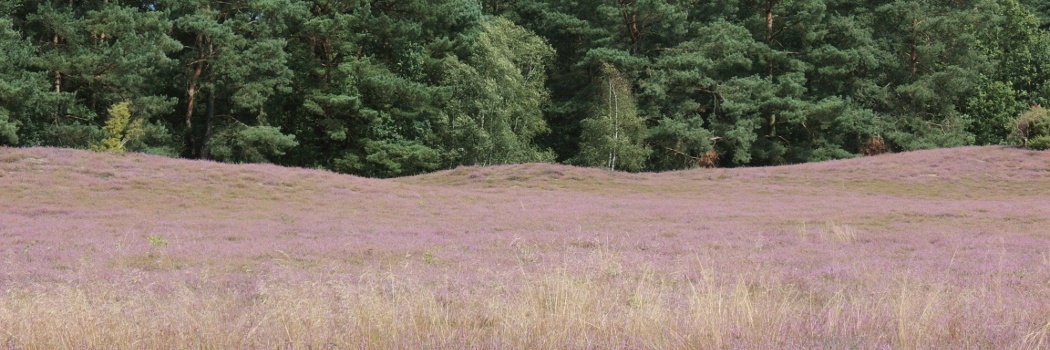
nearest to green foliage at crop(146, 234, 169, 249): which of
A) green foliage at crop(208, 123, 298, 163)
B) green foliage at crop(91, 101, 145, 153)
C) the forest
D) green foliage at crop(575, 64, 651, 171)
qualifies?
green foliage at crop(91, 101, 145, 153)

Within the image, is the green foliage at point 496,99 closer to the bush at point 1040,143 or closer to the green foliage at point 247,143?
the green foliage at point 247,143

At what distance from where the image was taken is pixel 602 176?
1192 inches

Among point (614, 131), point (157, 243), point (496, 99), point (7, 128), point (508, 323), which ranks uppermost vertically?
point (496, 99)

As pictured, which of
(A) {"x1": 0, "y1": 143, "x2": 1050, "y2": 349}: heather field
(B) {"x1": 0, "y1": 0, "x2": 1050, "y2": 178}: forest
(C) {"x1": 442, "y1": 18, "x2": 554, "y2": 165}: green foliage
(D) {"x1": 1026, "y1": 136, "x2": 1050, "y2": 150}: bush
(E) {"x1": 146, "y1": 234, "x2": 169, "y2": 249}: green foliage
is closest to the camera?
(A) {"x1": 0, "y1": 143, "x2": 1050, "y2": 349}: heather field

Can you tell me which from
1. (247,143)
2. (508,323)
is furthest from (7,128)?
(508,323)

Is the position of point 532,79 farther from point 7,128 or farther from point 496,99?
point 7,128

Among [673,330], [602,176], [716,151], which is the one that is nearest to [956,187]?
[602,176]

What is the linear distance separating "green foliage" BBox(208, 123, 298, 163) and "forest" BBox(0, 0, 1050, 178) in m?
0.13

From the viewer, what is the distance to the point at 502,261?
10.1m

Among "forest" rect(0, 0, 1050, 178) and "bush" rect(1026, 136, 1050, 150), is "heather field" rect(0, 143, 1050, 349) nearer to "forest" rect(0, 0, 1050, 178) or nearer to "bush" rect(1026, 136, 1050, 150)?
"bush" rect(1026, 136, 1050, 150)

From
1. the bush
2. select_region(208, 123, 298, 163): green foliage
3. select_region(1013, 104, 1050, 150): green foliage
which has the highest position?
select_region(1013, 104, 1050, 150): green foliage

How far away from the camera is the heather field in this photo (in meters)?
4.93

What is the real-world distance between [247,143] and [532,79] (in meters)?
18.4

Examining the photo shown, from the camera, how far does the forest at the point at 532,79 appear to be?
39.4 metres
